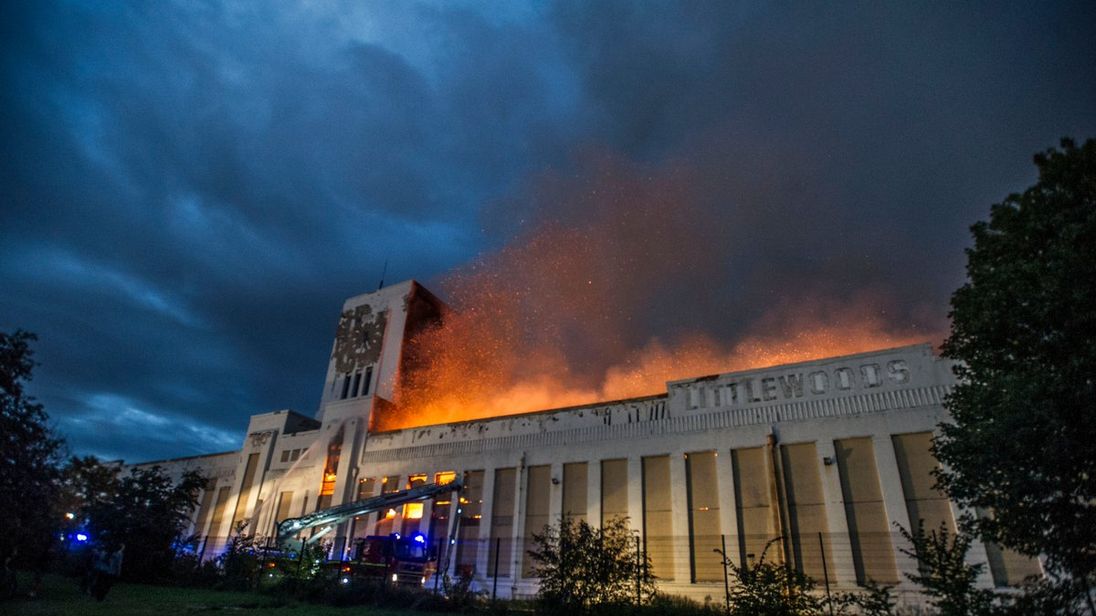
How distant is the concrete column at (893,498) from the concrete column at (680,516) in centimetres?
740

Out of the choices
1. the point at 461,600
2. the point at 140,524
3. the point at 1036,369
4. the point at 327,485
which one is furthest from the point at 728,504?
the point at 327,485

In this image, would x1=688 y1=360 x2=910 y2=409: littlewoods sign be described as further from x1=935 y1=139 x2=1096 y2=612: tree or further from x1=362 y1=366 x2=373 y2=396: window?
x1=362 y1=366 x2=373 y2=396: window

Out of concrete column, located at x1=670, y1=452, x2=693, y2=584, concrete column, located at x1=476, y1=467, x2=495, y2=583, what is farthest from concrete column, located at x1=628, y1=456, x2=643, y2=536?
concrete column, located at x1=476, y1=467, x2=495, y2=583

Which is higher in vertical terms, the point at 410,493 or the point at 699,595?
the point at 410,493

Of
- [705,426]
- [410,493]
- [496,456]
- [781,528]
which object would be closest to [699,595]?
[781,528]

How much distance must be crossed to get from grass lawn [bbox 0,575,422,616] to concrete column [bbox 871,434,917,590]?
16833 millimetres

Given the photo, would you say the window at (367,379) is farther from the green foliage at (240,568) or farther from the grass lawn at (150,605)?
the grass lawn at (150,605)

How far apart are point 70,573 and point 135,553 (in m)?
6.09

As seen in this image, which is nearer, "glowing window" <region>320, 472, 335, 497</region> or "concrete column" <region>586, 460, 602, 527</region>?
"concrete column" <region>586, 460, 602, 527</region>

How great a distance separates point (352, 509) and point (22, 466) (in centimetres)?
1493

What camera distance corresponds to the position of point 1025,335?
1259 cm

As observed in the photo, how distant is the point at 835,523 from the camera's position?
2039 cm

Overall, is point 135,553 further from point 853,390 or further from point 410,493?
point 853,390

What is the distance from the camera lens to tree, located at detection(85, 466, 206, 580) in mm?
24859
